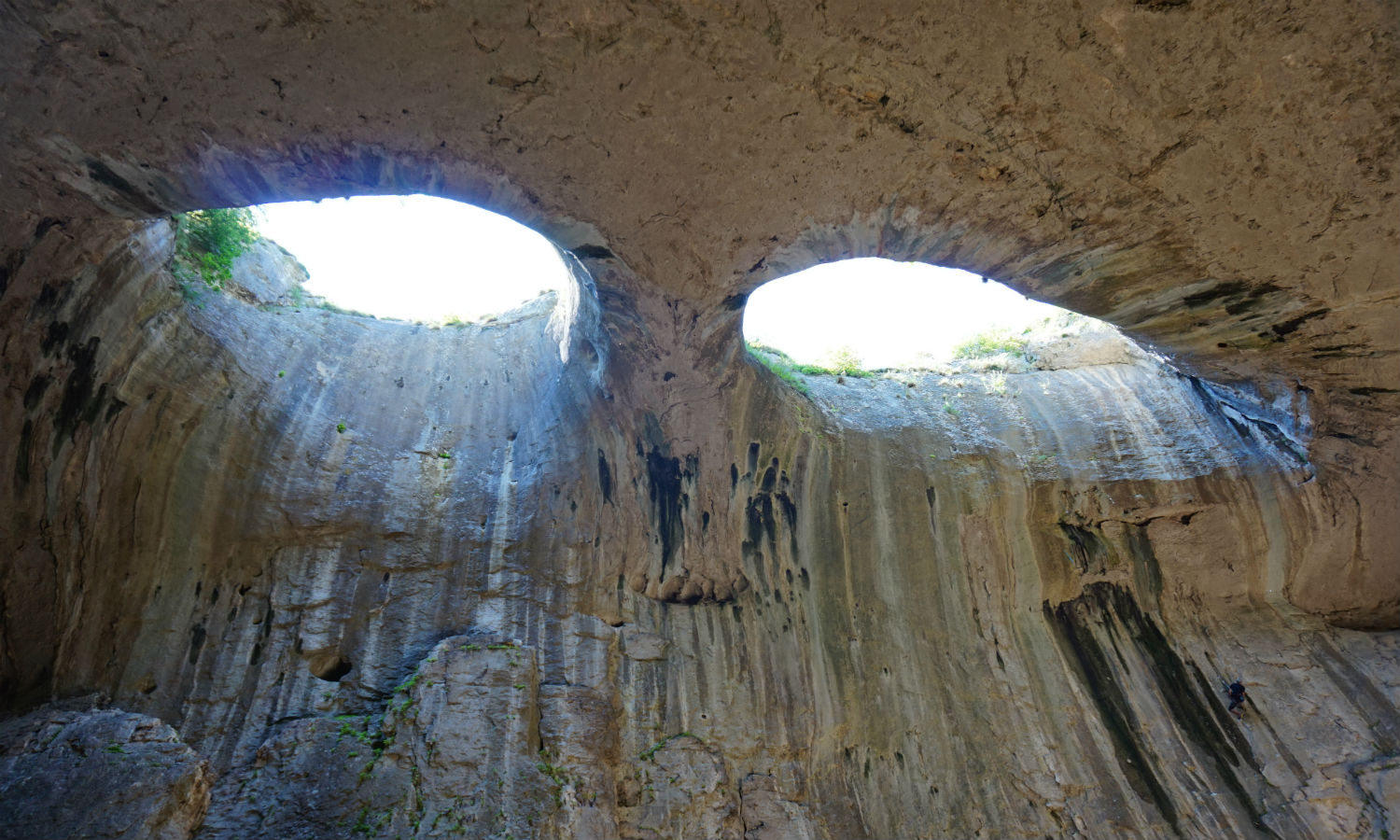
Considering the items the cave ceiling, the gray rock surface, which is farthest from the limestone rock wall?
the cave ceiling

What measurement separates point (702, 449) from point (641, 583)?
67.1 inches

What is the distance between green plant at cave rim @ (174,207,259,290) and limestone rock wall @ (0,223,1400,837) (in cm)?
34

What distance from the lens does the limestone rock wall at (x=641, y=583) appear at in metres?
6.59

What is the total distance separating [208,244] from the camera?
7.74 meters

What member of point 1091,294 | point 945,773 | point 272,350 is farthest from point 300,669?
point 1091,294

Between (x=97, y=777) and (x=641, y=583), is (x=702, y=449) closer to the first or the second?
(x=641, y=583)

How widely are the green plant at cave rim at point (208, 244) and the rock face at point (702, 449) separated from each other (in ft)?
1.52

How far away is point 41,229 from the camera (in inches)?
217

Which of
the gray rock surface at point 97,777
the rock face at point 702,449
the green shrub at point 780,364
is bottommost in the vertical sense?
the gray rock surface at point 97,777

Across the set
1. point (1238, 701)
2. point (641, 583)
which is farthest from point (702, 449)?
point (1238, 701)

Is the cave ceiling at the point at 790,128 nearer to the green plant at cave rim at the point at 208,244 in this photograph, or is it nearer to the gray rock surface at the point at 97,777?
the green plant at cave rim at the point at 208,244

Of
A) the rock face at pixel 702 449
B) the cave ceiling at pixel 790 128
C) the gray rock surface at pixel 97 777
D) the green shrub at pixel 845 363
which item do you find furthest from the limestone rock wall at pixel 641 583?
the cave ceiling at pixel 790 128

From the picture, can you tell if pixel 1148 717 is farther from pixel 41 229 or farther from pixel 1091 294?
pixel 41 229

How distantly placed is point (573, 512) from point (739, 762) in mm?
3216
